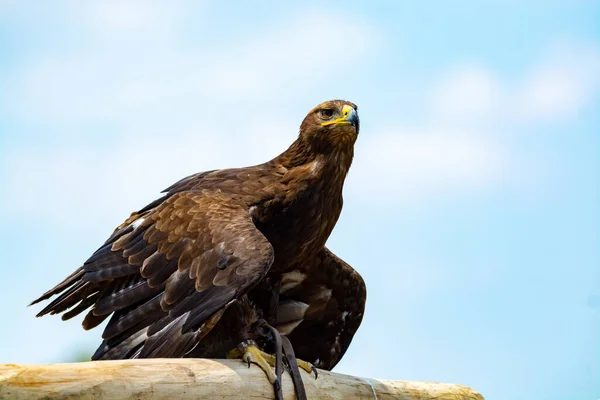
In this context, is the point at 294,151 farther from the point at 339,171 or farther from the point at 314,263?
the point at 314,263

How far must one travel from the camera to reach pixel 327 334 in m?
7.16

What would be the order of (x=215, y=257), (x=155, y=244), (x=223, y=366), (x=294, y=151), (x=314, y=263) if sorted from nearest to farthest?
(x=223, y=366) < (x=215, y=257) < (x=155, y=244) < (x=294, y=151) < (x=314, y=263)

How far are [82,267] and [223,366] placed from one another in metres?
1.56

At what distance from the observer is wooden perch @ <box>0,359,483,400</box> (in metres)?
4.20

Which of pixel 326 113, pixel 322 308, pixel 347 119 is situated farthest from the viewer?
pixel 322 308

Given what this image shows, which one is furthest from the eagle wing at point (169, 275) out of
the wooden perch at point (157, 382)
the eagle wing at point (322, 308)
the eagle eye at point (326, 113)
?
the eagle wing at point (322, 308)

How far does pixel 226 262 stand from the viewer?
5.43 metres

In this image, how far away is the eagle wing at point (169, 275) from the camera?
5.28 metres

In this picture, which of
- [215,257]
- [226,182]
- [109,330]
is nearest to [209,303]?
[215,257]

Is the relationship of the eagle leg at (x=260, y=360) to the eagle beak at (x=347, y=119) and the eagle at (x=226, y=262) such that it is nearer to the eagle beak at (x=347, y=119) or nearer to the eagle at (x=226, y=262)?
the eagle at (x=226, y=262)

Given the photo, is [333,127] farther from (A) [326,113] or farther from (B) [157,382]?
(B) [157,382]

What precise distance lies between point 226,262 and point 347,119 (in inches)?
57.9

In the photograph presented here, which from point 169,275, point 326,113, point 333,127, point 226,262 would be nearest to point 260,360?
point 226,262

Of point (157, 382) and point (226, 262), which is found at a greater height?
point (226, 262)
